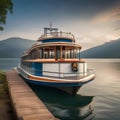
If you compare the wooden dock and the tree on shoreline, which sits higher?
the tree on shoreline

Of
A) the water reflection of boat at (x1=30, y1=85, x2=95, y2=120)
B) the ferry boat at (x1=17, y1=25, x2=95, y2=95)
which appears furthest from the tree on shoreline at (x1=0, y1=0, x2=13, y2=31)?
the water reflection of boat at (x1=30, y1=85, x2=95, y2=120)

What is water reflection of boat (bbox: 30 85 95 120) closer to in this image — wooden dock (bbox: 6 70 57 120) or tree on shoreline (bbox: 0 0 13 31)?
wooden dock (bbox: 6 70 57 120)

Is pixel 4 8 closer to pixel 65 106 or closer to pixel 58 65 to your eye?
pixel 58 65

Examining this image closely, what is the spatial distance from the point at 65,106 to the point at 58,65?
423cm

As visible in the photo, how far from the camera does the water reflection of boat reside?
49.2 feet

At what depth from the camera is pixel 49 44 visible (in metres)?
20.2

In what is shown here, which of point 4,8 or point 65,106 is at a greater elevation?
point 4,8

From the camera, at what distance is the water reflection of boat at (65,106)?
49.2 ft

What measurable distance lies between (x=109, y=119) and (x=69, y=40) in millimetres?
10703

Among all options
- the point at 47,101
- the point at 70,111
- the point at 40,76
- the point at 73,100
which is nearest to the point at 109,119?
the point at 70,111

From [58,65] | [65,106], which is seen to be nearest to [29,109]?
[65,106]

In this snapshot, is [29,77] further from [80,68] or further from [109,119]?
[109,119]

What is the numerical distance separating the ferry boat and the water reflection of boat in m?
1.09

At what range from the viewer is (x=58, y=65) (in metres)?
19.5
